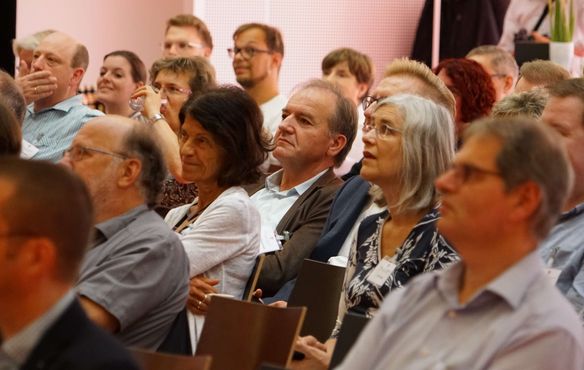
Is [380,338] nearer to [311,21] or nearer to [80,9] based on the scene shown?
[311,21]

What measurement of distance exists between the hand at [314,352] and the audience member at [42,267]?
4.22 ft

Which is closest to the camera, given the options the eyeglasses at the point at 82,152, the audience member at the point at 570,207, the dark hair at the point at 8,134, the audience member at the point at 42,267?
the audience member at the point at 42,267

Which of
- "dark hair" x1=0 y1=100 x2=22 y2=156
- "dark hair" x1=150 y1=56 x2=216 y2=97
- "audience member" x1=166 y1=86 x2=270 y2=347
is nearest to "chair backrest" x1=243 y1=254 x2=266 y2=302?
"audience member" x1=166 y1=86 x2=270 y2=347

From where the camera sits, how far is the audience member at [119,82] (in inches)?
276

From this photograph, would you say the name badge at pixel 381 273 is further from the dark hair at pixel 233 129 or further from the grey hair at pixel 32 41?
the grey hair at pixel 32 41

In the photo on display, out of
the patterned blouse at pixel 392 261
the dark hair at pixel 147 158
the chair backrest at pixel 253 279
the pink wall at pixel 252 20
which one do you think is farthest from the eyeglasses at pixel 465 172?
the pink wall at pixel 252 20

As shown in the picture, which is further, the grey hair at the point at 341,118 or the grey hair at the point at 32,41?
the grey hair at the point at 32,41

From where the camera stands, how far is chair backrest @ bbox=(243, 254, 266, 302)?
404 cm

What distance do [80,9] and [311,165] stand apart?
17.8 ft

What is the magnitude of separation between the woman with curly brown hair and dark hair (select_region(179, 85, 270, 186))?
1313mm

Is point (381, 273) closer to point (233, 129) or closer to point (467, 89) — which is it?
point (233, 129)

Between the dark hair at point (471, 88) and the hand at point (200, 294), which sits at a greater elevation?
the dark hair at point (471, 88)

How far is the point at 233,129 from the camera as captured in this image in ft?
13.6

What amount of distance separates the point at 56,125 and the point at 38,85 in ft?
0.80
